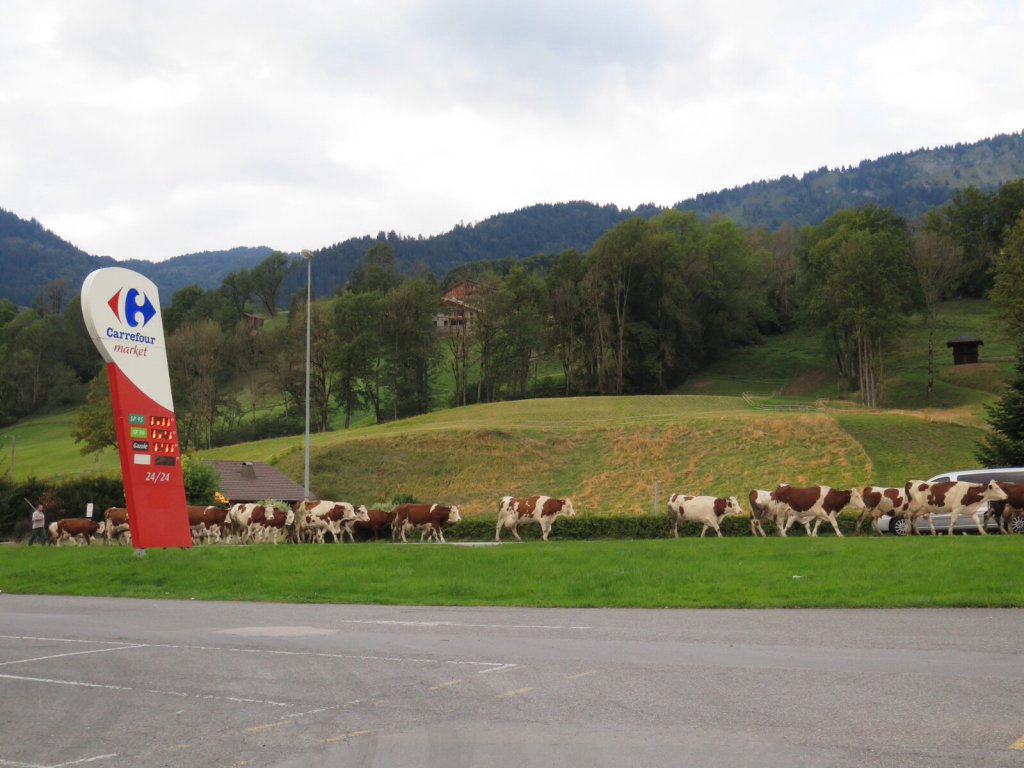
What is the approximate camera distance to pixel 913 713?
25.7ft

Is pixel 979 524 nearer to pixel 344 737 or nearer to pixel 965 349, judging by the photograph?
pixel 344 737

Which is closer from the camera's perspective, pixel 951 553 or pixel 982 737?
pixel 982 737

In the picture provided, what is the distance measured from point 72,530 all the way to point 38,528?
1.33 metres

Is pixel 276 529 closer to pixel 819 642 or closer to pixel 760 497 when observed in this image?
pixel 760 497

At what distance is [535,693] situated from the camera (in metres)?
9.26

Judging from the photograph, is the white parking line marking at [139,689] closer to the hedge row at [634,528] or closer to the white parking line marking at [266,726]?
the white parking line marking at [266,726]

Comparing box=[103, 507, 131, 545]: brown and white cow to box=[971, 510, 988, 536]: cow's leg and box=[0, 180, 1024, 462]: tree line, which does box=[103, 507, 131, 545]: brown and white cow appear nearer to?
box=[971, 510, 988, 536]: cow's leg

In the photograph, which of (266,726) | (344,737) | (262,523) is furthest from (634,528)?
(344,737)

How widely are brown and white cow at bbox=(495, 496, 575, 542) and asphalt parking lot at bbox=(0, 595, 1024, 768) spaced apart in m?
21.9

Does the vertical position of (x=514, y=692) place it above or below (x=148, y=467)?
below

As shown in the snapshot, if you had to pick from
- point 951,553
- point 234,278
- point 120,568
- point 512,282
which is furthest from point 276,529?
point 234,278

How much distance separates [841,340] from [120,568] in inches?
3404

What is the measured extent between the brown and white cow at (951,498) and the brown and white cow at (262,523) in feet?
77.1

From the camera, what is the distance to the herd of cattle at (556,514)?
93.5 feet
